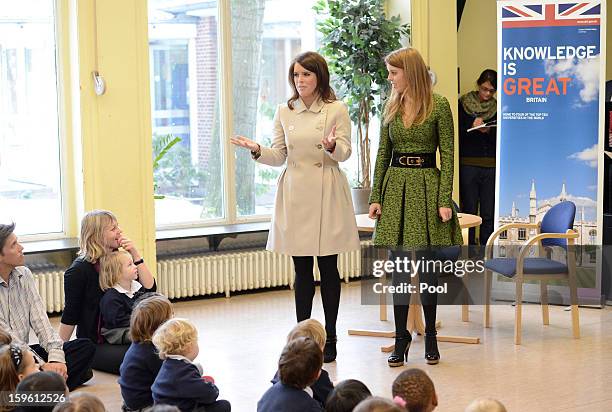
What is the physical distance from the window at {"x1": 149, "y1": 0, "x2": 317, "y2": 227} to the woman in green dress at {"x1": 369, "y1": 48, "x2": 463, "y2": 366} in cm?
289

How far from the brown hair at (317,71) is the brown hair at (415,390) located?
7.85 ft

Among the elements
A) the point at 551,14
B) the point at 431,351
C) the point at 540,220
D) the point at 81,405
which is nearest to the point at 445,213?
the point at 431,351

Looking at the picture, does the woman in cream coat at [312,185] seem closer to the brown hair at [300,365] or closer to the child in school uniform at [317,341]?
the child in school uniform at [317,341]

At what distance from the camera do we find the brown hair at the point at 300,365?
148 inches

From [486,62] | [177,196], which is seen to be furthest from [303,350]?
[486,62]

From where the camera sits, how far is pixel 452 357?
5.88 meters

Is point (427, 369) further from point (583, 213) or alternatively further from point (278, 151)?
point (583, 213)

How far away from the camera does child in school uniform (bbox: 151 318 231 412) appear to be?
4199mm

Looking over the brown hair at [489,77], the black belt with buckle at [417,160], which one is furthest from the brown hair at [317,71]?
the brown hair at [489,77]

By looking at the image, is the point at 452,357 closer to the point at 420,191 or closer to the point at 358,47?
the point at 420,191

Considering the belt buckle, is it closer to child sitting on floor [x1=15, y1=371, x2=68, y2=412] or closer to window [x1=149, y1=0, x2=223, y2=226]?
child sitting on floor [x1=15, y1=371, x2=68, y2=412]

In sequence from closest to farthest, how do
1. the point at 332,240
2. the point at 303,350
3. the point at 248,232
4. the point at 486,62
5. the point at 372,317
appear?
1. the point at 303,350
2. the point at 332,240
3. the point at 372,317
4. the point at 248,232
5. the point at 486,62

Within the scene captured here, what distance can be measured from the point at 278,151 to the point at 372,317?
1.88m

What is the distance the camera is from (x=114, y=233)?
18.5 ft
